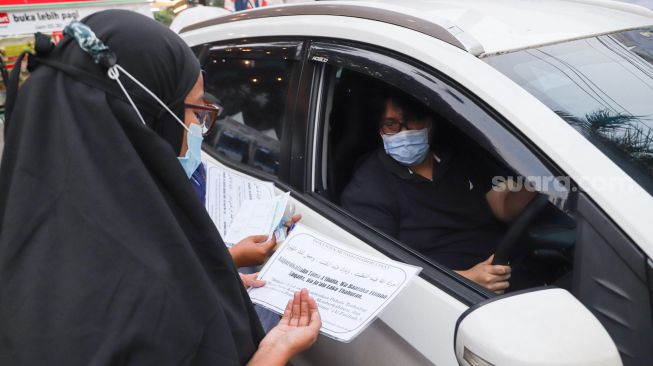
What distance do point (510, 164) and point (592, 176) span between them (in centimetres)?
19

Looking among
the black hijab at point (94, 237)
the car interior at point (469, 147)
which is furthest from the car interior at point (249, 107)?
A: the black hijab at point (94, 237)

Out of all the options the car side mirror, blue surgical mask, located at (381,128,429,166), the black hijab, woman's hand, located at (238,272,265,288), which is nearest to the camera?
the black hijab

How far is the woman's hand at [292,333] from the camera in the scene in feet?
3.97

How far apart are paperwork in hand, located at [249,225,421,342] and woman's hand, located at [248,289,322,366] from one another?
1.8 inches

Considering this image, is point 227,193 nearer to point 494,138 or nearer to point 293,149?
point 293,149

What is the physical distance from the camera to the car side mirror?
3.43ft

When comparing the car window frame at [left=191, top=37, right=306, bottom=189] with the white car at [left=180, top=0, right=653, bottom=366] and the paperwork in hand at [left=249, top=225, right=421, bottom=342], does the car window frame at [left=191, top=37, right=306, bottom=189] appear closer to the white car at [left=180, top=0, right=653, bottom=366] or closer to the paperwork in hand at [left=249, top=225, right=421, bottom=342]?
the white car at [left=180, top=0, right=653, bottom=366]

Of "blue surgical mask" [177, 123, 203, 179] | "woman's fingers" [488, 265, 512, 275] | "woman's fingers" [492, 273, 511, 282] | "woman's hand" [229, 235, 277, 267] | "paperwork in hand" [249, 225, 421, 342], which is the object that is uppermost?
"blue surgical mask" [177, 123, 203, 179]

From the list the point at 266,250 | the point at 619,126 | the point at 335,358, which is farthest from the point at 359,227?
the point at 619,126

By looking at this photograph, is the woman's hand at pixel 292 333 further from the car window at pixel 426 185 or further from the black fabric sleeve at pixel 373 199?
the black fabric sleeve at pixel 373 199

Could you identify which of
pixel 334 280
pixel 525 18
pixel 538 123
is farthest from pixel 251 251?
pixel 525 18

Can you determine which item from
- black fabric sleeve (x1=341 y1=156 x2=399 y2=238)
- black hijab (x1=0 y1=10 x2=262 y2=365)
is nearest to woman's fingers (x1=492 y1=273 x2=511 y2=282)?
black fabric sleeve (x1=341 y1=156 x2=399 y2=238)

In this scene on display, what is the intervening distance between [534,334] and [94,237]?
864 millimetres

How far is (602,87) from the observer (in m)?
1.59
